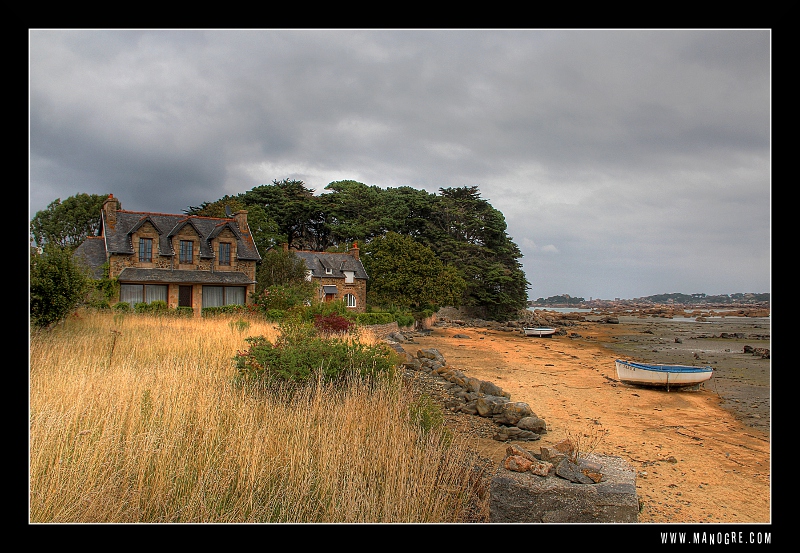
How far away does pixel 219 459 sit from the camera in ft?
16.9

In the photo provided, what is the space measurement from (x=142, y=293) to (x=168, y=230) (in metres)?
4.64

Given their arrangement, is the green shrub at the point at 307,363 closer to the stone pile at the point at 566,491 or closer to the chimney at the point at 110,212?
the stone pile at the point at 566,491

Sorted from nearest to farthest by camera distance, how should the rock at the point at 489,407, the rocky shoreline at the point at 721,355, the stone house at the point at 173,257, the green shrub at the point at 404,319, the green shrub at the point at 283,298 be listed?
the rock at the point at 489,407, the rocky shoreline at the point at 721,355, the green shrub at the point at 283,298, the stone house at the point at 173,257, the green shrub at the point at 404,319

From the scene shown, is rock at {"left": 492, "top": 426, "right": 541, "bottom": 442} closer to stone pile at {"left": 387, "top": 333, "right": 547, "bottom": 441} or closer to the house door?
stone pile at {"left": 387, "top": 333, "right": 547, "bottom": 441}

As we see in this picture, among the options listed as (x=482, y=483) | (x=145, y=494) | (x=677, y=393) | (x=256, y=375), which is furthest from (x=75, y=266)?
(x=677, y=393)

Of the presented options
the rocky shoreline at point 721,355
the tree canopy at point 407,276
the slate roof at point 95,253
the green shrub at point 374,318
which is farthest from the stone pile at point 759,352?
the slate roof at point 95,253

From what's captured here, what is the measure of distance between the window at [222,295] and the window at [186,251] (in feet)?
7.16

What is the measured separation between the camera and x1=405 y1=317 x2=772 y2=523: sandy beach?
7.41 meters

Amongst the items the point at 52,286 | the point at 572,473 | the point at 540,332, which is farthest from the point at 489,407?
the point at 540,332

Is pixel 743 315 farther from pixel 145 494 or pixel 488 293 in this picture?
pixel 145 494

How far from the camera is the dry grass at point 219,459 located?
4.55 m

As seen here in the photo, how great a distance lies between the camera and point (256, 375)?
8539 mm
